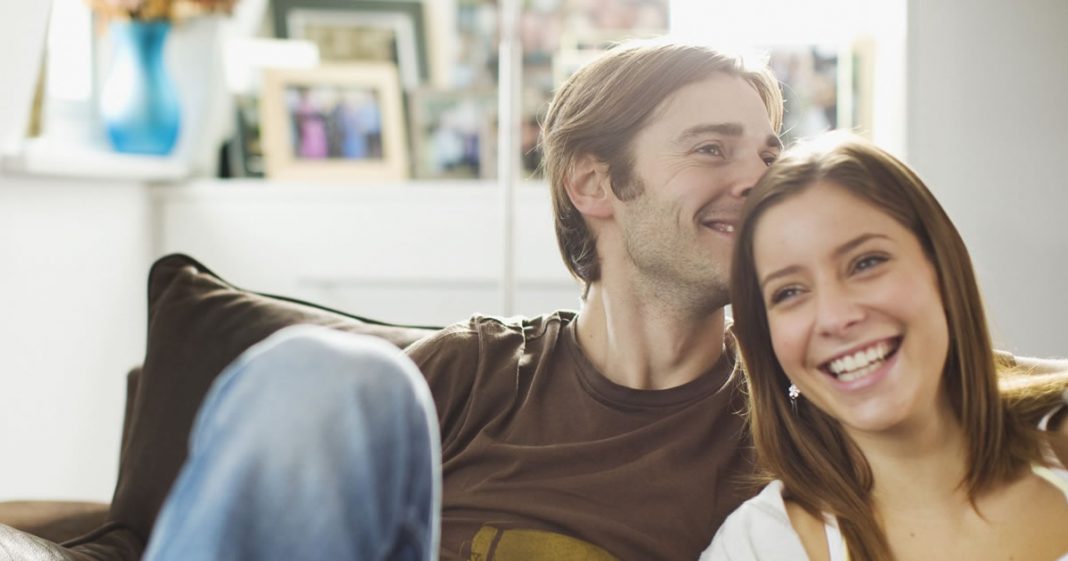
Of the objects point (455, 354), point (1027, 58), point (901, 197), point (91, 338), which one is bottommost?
point (91, 338)

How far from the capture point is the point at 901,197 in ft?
4.12

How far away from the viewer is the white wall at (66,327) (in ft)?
7.93

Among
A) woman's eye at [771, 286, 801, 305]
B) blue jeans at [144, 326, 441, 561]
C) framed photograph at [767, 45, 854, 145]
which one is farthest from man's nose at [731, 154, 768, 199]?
framed photograph at [767, 45, 854, 145]

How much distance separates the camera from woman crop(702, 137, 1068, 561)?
1.22m

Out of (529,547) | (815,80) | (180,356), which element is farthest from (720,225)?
(815,80)

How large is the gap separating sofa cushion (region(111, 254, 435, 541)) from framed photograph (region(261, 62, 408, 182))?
4.49 ft

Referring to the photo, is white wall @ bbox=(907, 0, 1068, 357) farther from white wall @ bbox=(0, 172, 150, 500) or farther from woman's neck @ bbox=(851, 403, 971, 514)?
white wall @ bbox=(0, 172, 150, 500)

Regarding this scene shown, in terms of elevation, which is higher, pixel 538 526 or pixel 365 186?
pixel 365 186

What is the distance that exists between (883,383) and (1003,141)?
0.87 metres

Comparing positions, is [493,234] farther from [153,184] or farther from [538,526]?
[538,526]

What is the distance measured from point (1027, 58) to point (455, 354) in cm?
99

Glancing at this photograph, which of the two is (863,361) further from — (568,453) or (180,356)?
(180,356)

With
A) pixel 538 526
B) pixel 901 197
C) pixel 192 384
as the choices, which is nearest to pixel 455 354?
pixel 538 526

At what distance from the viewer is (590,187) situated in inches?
64.2
